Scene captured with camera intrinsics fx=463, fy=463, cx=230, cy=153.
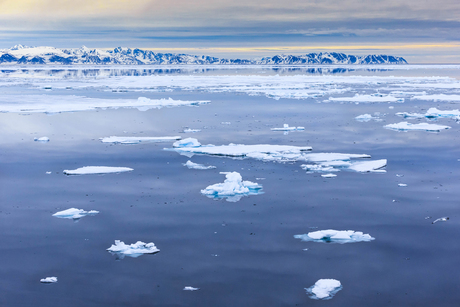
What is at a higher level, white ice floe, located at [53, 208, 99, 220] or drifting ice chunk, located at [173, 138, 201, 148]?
drifting ice chunk, located at [173, 138, 201, 148]

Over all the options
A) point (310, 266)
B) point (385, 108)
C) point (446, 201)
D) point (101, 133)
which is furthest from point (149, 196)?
point (385, 108)

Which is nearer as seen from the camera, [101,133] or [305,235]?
[305,235]

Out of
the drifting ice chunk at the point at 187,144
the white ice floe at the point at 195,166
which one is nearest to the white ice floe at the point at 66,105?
the drifting ice chunk at the point at 187,144

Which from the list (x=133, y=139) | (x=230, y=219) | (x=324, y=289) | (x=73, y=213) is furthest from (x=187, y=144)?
(x=324, y=289)

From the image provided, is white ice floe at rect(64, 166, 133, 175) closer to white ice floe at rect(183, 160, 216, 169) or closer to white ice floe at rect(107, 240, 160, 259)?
white ice floe at rect(183, 160, 216, 169)

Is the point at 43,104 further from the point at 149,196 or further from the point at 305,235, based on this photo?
the point at 305,235

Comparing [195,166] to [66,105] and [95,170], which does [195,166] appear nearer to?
[95,170]

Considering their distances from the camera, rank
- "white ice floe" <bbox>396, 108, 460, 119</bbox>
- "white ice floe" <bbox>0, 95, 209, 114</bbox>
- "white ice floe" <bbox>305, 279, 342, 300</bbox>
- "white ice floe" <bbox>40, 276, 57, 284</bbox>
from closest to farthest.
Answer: "white ice floe" <bbox>305, 279, 342, 300</bbox>, "white ice floe" <bbox>40, 276, 57, 284</bbox>, "white ice floe" <bbox>396, 108, 460, 119</bbox>, "white ice floe" <bbox>0, 95, 209, 114</bbox>

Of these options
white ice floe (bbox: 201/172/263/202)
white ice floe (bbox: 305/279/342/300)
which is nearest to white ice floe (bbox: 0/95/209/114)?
white ice floe (bbox: 201/172/263/202)
